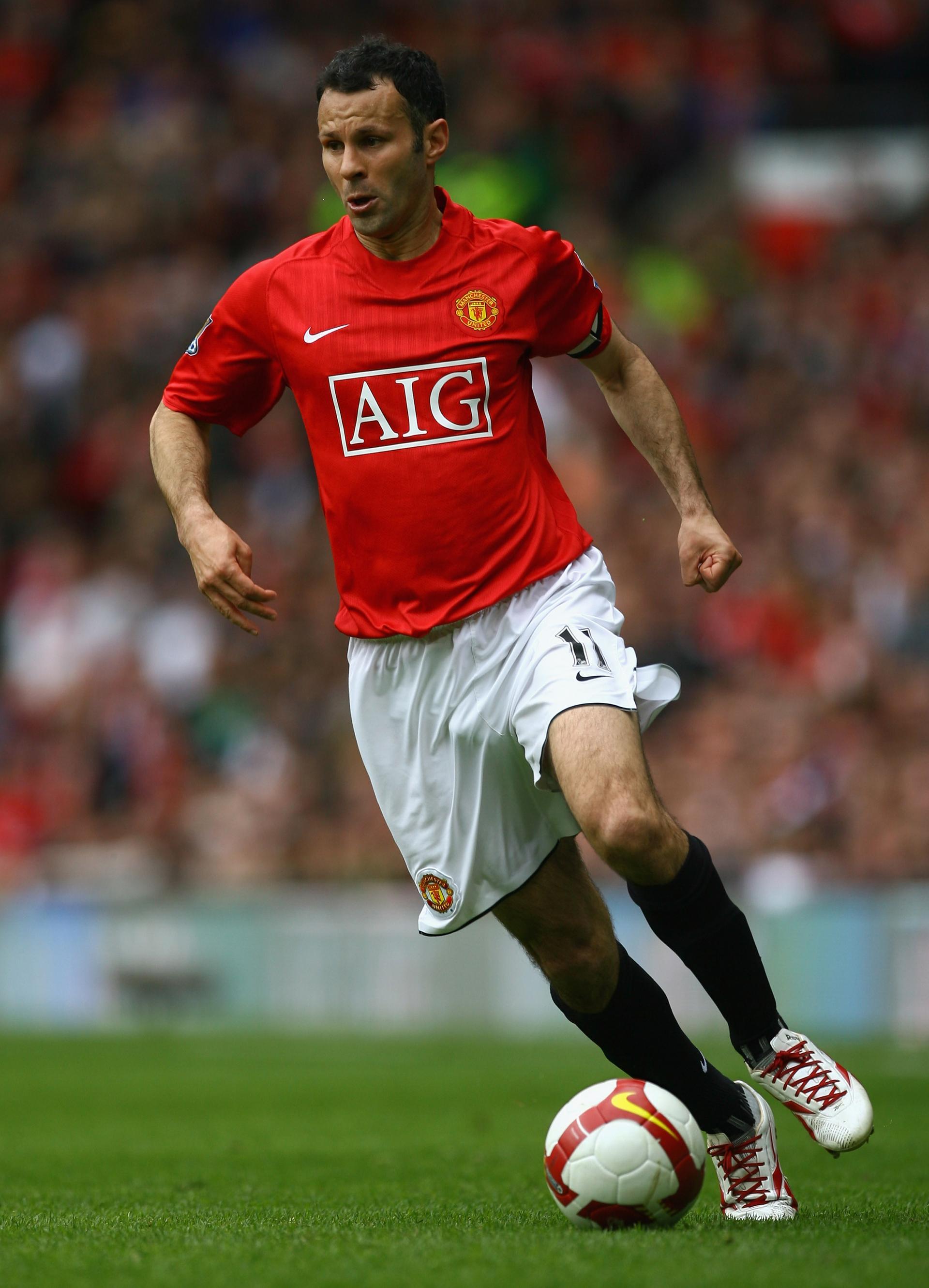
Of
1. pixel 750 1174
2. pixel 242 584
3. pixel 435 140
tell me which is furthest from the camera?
pixel 435 140

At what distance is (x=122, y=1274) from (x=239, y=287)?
99.7 inches

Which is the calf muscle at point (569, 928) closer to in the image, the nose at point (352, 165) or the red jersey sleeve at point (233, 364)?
the red jersey sleeve at point (233, 364)

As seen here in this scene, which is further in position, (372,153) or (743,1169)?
(372,153)

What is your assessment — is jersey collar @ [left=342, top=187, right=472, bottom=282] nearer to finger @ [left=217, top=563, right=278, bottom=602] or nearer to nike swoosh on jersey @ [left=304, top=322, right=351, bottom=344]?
nike swoosh on jersey @ [left=304, top=322, right=351, bottom=344]

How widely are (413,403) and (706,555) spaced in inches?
32.6

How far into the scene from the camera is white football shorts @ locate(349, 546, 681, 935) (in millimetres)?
4695

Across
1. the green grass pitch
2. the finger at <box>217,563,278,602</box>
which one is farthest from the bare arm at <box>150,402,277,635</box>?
the green grass pitch

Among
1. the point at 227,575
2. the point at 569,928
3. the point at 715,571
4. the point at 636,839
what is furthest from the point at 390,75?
the point at 569,928

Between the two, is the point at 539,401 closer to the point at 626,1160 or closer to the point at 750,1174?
the point at 750,1174

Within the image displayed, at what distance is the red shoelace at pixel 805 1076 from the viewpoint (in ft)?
14.8

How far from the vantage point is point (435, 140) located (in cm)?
496

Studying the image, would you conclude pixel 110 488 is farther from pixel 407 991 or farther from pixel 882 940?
pixel 882 940

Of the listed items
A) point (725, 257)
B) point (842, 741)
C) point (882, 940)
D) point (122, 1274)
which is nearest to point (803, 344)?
point (725, 257)

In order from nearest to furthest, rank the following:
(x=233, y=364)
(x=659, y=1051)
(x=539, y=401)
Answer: (x=659, y=1051), (x=233, y=364), (x=539, y=401)
